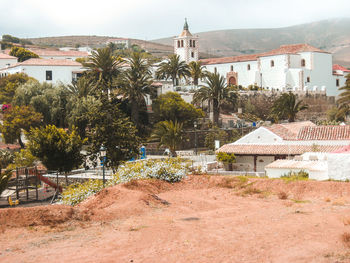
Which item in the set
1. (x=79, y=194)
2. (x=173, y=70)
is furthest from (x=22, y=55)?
(x=79, y=194)

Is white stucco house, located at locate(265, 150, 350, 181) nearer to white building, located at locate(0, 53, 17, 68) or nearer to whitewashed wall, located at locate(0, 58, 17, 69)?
white building, located at locate(0, 53, 17, 68)

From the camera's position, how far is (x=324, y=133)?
29609 mm

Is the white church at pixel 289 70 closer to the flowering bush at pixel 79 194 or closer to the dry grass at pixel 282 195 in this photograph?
the dry grass at pixel 282 195

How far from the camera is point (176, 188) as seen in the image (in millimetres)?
16406

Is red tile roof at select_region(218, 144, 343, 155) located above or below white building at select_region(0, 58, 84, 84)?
below

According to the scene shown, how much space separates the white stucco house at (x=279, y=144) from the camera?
28469mm

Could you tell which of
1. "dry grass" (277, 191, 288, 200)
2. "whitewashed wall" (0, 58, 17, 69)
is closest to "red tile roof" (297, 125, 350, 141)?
"dry grass" (277, 191, 288, 200)

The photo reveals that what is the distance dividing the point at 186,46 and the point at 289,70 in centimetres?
1704

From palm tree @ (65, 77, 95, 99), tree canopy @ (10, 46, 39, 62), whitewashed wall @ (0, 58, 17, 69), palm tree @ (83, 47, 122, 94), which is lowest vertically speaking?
palm tree @ (65, 77, 95, 99)

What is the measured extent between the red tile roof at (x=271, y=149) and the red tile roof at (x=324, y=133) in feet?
3.13

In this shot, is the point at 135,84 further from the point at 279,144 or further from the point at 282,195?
the point at 282,195

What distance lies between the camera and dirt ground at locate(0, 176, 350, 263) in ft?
30.2

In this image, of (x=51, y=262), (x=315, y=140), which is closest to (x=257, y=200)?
(x=51, y=262)

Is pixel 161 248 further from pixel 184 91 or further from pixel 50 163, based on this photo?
pixel 184 91
